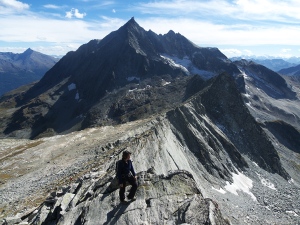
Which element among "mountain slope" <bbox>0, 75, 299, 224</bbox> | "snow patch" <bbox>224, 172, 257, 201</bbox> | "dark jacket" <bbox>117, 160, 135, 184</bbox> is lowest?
"snow patch" <bbox>224, 172, 257, 201</bbox>

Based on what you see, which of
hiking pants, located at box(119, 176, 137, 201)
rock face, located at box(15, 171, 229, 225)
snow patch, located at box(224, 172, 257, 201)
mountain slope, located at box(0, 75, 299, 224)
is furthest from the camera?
snow patch, located at box(224, 172, 257, 201)

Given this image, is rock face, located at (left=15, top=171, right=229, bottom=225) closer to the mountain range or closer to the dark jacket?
the mountain range

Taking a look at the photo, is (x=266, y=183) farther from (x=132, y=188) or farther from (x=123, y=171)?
(x=123, y=171)

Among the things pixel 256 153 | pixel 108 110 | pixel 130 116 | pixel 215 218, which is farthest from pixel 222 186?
pixel 108 110

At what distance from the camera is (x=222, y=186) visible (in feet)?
202

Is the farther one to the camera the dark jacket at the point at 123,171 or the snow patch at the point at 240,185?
the snow patch at the point at 240,185

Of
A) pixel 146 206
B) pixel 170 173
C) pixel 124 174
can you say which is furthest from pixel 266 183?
pixel 124 174

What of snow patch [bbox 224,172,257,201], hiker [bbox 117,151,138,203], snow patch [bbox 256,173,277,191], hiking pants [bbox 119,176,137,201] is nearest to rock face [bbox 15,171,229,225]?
hiking pants [bbox 119,176,137,201]

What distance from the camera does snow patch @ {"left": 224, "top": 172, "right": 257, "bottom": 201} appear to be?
63234 mm

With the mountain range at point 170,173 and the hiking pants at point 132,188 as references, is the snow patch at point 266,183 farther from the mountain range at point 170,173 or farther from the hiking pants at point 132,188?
the hiking pants at point 132,188

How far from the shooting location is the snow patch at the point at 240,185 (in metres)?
63.2

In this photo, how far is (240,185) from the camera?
67.4 m

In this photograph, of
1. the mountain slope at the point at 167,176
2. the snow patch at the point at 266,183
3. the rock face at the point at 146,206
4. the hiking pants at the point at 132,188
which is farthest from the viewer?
the snow patch at the point at 266,183

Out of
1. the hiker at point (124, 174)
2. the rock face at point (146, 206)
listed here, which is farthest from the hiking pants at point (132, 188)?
the rock face at point (146, 206)
